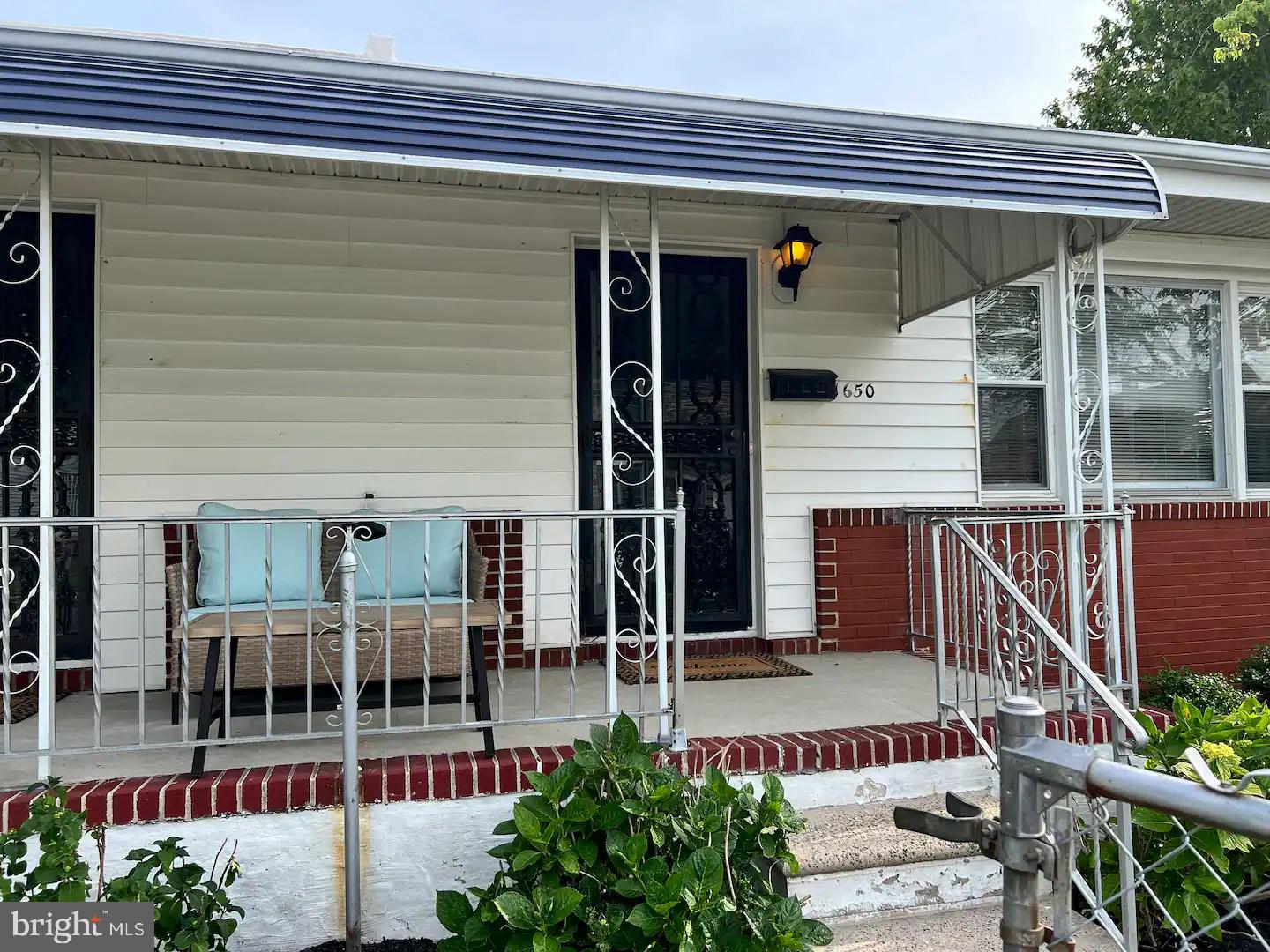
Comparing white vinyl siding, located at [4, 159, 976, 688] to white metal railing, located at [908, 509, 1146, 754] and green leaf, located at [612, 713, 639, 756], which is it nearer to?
white metal railing, located at [908, 509, 1146, 754]

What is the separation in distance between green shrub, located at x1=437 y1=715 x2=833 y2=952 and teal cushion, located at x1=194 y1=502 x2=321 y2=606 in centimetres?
165

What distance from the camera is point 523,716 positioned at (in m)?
3.44

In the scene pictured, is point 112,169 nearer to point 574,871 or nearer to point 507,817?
point 507,817

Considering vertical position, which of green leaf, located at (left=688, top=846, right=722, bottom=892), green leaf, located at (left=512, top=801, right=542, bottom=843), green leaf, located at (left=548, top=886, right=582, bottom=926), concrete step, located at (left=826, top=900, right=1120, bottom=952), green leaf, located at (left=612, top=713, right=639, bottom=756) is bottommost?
concrete step, located at (left=826, top=900, right=1120, bottom=952)

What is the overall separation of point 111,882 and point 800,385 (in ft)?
12.5

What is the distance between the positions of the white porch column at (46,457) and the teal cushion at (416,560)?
1.34 m

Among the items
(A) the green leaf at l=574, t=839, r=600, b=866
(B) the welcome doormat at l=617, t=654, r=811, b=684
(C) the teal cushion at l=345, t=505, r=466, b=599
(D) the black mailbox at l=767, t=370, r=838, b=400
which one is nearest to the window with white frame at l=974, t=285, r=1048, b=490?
(D) the black mailbox at l=767, t=370, r=838, b=400

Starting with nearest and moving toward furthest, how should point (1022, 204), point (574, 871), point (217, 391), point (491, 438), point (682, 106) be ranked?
point (574, 871) < point (1022, 204) < point (682, 106) < point (217, 391) < point (491, 438)

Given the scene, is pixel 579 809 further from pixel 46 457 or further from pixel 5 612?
pixel 46 457

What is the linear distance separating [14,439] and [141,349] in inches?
26.8

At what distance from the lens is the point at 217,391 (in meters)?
4.14

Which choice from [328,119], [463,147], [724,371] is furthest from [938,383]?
[328,119]

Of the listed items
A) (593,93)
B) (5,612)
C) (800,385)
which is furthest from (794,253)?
(5,612)

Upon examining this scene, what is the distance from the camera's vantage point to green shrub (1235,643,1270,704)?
16.1 feet
